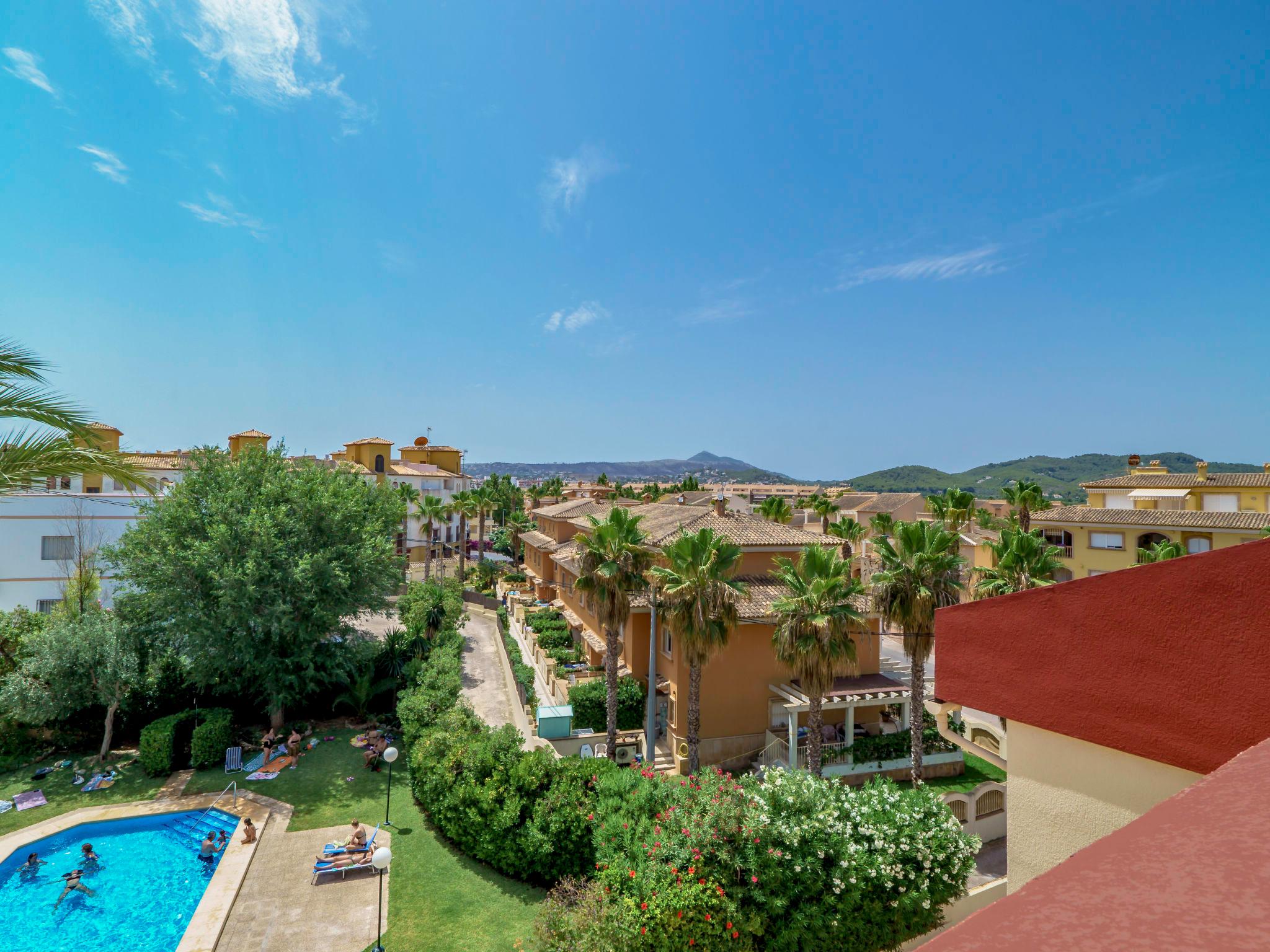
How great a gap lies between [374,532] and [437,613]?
873 cm

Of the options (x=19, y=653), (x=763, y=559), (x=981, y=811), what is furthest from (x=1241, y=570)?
(x=19, y=653)

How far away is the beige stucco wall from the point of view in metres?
5.36

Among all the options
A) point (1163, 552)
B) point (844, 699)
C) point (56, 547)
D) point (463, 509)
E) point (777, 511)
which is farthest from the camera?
point (463, 509)

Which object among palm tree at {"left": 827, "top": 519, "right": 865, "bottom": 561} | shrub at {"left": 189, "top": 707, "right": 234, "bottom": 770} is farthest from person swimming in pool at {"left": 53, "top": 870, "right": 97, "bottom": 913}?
palm tree at {"left": 827, "top": 519, "right": 865, "bottom": 561}

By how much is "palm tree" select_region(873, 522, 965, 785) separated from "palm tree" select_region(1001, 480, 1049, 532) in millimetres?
28896

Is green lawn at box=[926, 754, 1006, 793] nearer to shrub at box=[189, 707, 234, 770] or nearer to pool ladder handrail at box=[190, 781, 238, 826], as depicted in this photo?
pool ladder handrail at box=[190, 781, 238, 826]

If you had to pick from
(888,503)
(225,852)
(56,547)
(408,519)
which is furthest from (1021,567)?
(888,503)

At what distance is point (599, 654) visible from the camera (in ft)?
102

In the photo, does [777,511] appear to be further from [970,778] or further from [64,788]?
[64,788]

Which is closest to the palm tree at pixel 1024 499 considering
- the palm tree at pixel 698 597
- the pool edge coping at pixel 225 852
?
the palm tree at pixel 698 597

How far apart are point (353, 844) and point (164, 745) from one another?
33.8ft

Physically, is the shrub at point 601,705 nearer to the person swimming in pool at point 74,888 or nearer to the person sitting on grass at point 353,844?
the person sitting on grass at point 353,844

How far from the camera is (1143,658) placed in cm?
520

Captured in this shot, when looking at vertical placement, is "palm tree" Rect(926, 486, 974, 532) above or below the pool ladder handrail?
above
